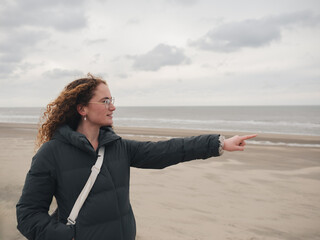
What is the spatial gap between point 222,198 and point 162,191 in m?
1.35

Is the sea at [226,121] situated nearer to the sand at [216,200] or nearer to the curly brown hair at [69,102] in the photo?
the sand at [216,200]

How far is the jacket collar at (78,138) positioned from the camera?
161cm

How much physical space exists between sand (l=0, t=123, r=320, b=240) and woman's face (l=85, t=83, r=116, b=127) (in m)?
2.72

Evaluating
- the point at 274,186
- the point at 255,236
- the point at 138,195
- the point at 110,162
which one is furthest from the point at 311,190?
the point at 110,162

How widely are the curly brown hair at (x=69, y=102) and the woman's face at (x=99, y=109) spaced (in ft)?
0.12

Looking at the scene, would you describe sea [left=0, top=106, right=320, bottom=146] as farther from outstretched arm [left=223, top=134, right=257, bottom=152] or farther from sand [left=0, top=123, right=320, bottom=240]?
outstretched arm [left=223, top=134, right=257, bottom=152]

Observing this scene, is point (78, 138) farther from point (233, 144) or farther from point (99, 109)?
point (233, 144)

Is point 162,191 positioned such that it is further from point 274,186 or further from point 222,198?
point 274,186

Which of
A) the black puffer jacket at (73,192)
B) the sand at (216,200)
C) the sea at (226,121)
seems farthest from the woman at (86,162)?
the sea at (226,121)

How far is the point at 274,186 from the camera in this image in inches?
266

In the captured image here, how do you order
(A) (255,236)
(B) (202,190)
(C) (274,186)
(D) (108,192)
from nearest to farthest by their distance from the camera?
(D) (108,192) → (A) (255,236) → (B) (202,190) → (C) (274,186)

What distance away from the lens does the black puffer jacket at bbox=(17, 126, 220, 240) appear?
154cm

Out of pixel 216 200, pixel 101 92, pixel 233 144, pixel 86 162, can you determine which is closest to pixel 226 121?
pixel 216 200

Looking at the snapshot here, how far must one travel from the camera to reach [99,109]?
184cm
